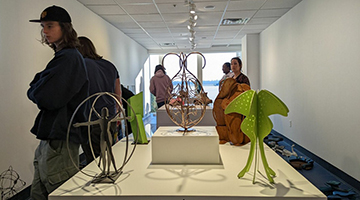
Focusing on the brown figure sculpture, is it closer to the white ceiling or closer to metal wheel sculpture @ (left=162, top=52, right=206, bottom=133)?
metal wheel sculpture @ (left=162, top=52, right=206, bottom=133)

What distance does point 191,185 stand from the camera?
1.35 meters

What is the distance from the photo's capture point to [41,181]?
155cm

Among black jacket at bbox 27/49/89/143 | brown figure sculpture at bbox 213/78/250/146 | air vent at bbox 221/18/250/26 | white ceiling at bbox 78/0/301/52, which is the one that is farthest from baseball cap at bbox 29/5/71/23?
air vent at bbox 221/18/250/26

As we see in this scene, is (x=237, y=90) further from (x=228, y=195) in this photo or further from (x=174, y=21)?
(x=174, y=21)

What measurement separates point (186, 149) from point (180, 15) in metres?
3.99

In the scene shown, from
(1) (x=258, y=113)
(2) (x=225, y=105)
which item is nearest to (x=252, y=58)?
(2) (x=225, y=105)

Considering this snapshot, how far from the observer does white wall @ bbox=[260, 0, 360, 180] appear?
3.05m

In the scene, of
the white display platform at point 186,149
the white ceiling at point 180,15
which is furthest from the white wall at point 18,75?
the white display platform at point 186,149

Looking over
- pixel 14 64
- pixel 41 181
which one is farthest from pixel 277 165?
pixel 14 64

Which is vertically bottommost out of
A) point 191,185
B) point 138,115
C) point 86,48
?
point 191,185

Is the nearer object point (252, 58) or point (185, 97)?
point (185, 97)

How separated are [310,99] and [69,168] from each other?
3610 mm

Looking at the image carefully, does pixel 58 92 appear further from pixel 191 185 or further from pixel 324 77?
pixel 324 77

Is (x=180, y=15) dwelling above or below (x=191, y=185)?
above
